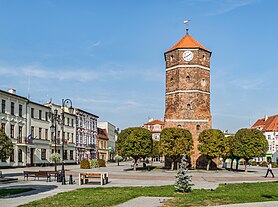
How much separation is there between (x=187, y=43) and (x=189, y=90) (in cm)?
676

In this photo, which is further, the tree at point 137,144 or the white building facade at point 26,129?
the white building facade at point 26,129

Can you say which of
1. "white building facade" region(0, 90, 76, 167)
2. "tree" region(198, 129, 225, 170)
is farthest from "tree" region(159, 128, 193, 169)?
"white building facade" region(0, 90, 76, 167)

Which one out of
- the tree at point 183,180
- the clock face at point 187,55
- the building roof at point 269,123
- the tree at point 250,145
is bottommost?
the tree at point 183,180

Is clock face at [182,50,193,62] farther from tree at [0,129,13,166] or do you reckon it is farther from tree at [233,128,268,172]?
tree at [0,129,13,166]

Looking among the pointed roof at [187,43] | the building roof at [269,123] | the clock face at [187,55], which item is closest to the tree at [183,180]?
the clock face at [187,55]

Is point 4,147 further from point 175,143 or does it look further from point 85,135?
point 85,135

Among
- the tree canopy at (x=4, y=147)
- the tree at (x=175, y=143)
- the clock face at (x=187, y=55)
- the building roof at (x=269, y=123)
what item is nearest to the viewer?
the tree canopy at (x=4, y=147)

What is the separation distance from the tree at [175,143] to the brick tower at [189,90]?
391cm

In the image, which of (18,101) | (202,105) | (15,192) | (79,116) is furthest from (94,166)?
(15,192)

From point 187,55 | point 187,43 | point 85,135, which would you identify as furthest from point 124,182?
point 85,135

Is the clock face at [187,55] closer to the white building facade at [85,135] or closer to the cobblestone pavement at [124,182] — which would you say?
the cobblestone pavement at [124,182]

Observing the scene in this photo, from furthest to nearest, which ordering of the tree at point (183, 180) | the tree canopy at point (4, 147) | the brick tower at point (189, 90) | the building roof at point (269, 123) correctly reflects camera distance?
the building roof at point (269, 123)
the brick tower at point (189, 90)
the tree canopy at point (4, 147)
the tree at point (183, 180)

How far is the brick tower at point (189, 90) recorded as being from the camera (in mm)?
47938

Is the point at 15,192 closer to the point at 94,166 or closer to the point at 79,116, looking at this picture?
the point at 94,166
